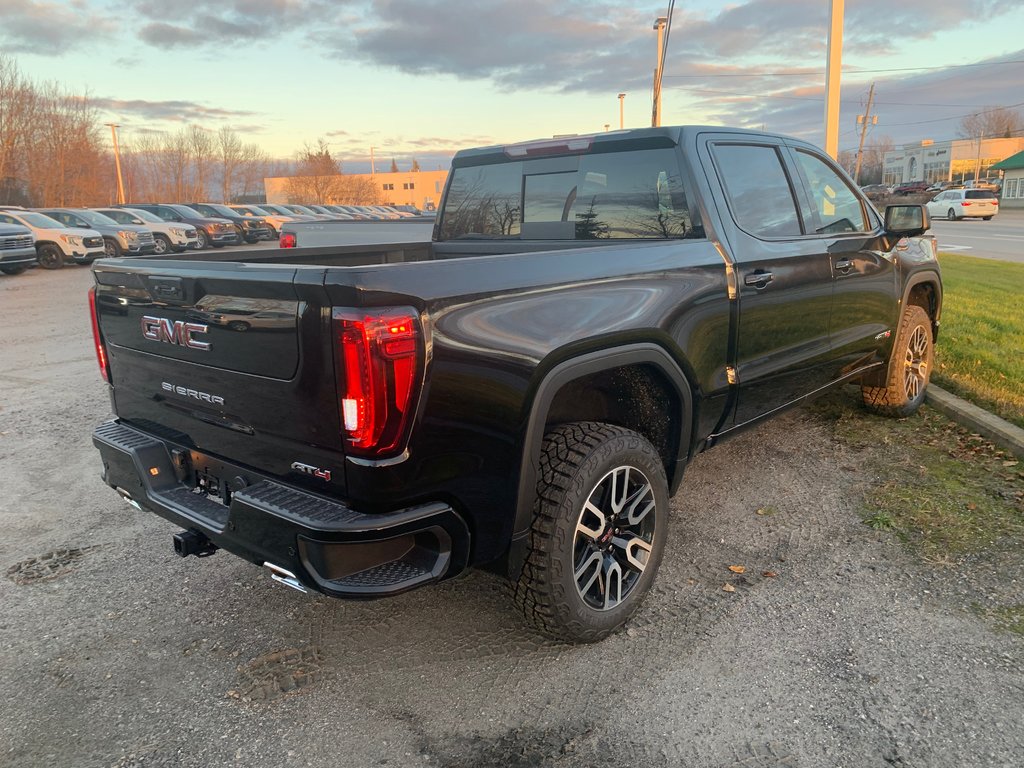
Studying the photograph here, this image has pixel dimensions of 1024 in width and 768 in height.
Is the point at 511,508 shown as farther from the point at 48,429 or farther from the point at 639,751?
the point at 48,429

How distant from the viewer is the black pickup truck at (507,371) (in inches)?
88.3

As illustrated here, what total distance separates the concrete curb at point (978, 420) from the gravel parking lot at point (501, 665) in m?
1.54

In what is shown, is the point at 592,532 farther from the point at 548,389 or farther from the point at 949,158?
the point at 949,158

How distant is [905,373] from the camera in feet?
17.5

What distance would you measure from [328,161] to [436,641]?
85181mm

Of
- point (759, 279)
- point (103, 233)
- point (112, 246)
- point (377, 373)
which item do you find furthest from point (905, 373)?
point (103, 233)

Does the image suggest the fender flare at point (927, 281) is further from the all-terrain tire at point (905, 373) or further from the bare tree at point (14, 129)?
the bare tree at point (14, 129)

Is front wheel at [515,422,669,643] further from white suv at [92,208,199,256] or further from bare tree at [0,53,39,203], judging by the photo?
bare tree at [0,53,39,203]

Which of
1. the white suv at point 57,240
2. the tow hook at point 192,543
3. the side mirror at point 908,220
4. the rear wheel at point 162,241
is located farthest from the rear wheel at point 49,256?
the side mirror at point 908,220

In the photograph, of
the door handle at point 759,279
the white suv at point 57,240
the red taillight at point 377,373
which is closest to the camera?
the red taillight at point 377,373

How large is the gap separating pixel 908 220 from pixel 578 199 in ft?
7.24

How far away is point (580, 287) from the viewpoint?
2.73 meters

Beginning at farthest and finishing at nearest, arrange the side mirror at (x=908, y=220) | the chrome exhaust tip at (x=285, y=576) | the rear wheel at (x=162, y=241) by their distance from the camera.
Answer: the rear wheel at (x=162, y=241) → the side mirror at (x=908, y=220) → the chrome exhaust tip at (x=285, y=576)

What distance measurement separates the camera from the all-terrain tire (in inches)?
204
